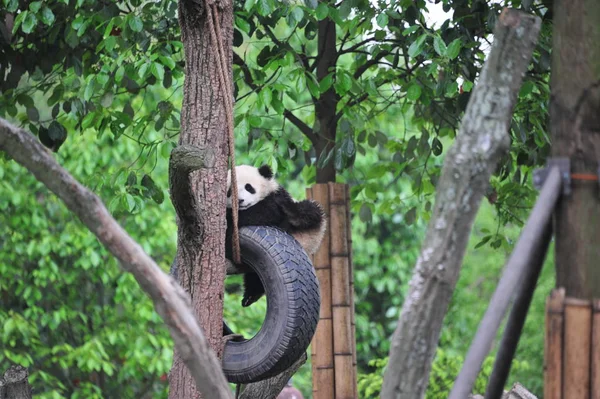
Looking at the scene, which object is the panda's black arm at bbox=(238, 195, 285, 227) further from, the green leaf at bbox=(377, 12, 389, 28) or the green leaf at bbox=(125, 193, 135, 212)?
the green leaf at bbox=(377, 12, 389, 28)

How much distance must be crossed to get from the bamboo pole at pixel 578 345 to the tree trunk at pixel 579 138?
0.06m

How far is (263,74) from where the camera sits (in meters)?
4.71

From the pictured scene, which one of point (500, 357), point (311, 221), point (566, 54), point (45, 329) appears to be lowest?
point (45, 329)

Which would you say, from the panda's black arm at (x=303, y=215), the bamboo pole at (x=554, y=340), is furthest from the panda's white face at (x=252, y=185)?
the bamboo pole at (x=554, y=340)

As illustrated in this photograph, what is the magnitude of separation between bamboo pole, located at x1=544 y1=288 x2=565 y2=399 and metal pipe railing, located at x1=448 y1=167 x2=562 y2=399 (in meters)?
0.10

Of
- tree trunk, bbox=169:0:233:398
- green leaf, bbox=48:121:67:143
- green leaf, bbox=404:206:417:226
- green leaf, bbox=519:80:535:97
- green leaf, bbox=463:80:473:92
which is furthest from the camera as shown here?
green leaf, bbox=404:206:417:226

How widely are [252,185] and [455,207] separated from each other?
173cm

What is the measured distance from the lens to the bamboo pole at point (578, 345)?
215 centimetres

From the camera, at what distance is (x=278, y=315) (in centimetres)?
321

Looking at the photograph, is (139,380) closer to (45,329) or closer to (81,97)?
(45,329)

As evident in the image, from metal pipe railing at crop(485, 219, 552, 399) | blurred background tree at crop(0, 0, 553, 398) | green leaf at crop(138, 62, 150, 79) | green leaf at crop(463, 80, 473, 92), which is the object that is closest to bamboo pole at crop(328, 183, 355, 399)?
blurred background tree at crop(0, 0, 553, 398)

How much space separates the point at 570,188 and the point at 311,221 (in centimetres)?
165

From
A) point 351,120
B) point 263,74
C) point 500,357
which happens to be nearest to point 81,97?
point 263,74

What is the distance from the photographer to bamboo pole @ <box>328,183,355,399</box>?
4.63 m
